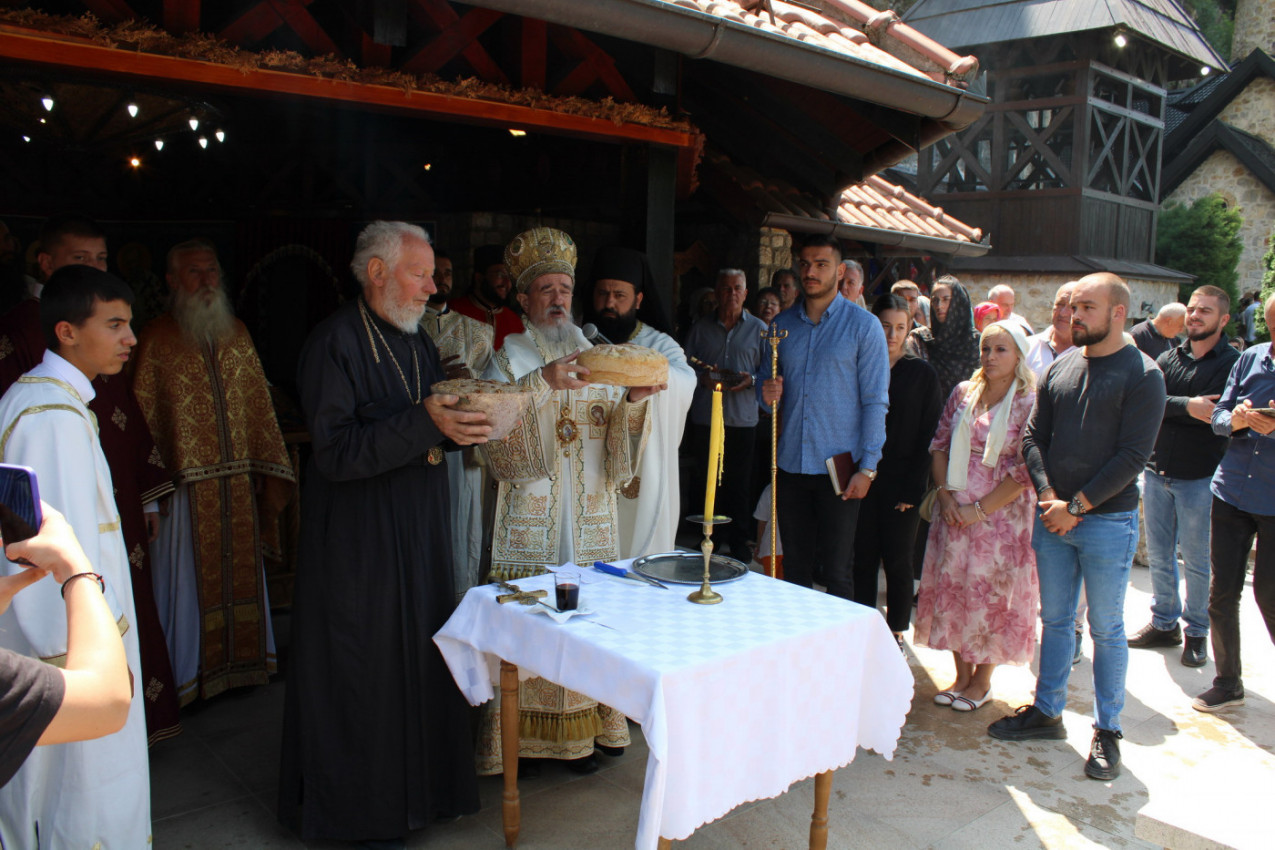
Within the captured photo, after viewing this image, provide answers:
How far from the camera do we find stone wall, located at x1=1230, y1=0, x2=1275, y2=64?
29.4 meters

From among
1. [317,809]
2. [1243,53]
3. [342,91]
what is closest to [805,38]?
[342,91]

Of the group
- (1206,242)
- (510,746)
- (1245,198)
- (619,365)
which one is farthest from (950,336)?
(1245,198)

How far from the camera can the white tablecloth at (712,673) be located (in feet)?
7.70

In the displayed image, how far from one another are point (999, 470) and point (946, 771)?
1430 millimetres

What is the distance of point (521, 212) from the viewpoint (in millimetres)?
8523

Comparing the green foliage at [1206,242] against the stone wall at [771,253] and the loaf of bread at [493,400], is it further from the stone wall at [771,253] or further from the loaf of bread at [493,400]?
the loaf of bread at [493,400]

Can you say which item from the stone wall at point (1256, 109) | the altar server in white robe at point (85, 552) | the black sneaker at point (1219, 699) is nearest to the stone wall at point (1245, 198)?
the stone wall at point (1256, 109)

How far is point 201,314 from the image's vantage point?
14.0ft

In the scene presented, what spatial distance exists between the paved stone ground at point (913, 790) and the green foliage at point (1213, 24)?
3432 centimetres

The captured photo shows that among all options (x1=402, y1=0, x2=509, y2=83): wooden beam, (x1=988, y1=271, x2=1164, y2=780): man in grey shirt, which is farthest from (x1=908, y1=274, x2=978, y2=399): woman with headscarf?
(x1=402, y1=0, x2=509, y2=83): wooden beam

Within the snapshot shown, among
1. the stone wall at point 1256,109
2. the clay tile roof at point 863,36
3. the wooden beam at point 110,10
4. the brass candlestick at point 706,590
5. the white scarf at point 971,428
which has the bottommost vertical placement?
the brass candlestick at point 706,590

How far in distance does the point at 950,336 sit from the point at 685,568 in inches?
A: 132

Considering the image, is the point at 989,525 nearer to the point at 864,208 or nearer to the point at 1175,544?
the point at 1175,544

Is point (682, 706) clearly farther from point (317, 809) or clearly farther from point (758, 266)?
point (758, 266)
